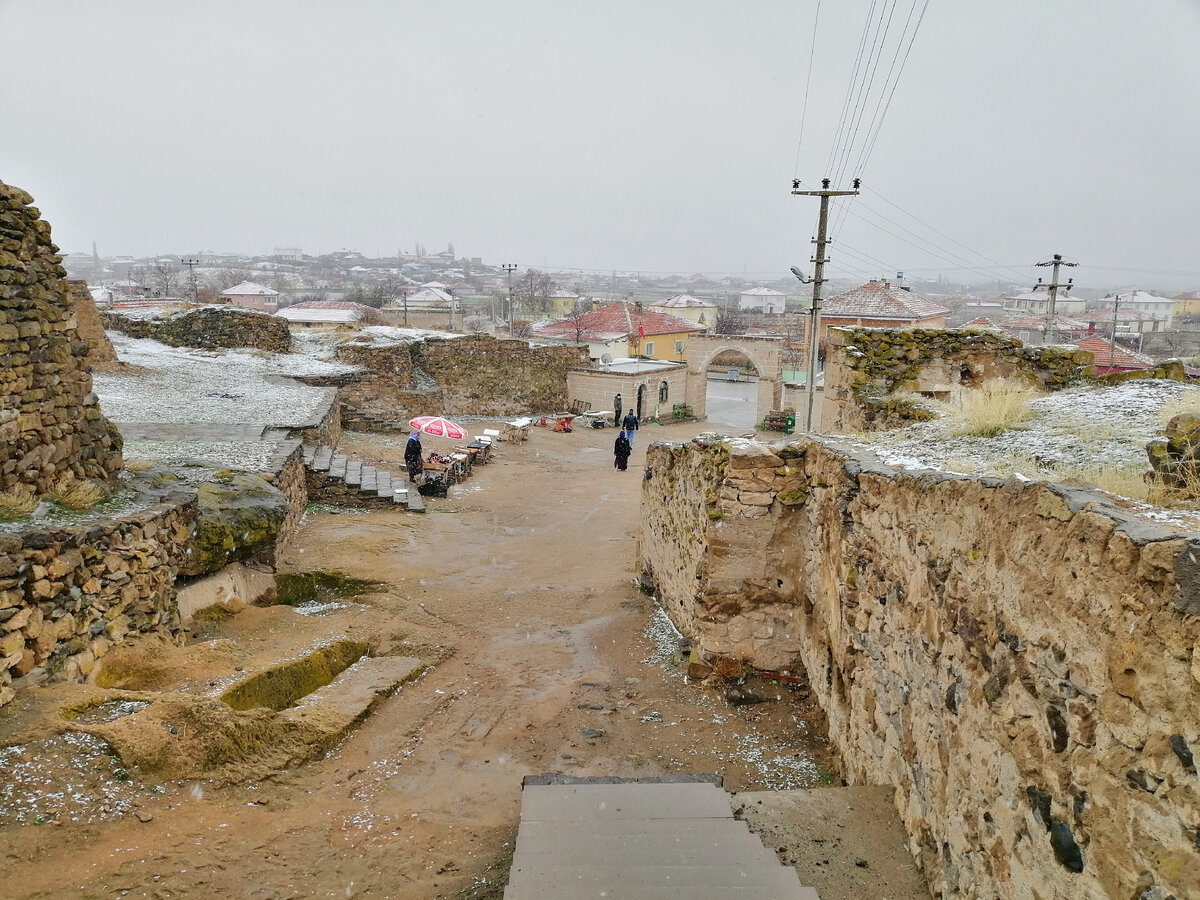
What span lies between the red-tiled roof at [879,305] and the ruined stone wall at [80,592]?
42.4m

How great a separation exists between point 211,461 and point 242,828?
7.41 metres

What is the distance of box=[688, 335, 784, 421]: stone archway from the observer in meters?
29.7

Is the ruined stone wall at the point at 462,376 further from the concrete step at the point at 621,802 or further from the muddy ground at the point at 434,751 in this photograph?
the concrete step at the point at 621,802

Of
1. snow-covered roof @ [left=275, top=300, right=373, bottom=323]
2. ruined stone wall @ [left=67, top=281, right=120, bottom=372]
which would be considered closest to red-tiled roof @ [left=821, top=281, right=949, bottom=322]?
snow-covered roof @ [left=275, top=300, right=373, bottom=323]

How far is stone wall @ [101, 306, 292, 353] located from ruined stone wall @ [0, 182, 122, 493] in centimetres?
2001

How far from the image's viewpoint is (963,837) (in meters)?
3.25

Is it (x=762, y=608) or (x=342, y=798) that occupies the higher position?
(x=762, y=608)

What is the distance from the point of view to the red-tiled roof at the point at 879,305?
45.2 m

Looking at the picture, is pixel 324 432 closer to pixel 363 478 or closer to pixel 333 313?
pixel 363 478

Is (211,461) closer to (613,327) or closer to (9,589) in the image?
(9,589)

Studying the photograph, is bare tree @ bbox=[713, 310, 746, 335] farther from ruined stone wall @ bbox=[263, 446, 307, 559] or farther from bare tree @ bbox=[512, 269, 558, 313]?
ruined stone wall @ bbox=[263, 446, 307, 559]

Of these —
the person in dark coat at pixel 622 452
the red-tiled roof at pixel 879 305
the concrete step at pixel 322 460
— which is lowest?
the person in dark coat at pixel 622 452

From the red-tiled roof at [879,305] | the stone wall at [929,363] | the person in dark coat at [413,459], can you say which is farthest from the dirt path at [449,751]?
the red-tiled roof at [879,305]

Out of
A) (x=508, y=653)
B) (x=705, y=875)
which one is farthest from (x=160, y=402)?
(x=705, y=875)
